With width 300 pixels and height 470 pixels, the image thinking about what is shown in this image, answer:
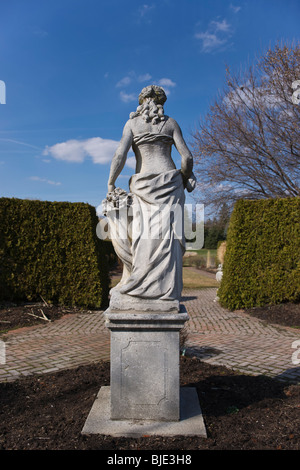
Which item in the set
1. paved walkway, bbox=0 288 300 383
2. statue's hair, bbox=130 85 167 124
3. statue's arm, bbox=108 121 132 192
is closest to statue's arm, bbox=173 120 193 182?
statue's hair, bbox=130 85 167 124

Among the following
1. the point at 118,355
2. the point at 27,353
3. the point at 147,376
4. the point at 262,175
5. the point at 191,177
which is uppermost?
the point at 262,175

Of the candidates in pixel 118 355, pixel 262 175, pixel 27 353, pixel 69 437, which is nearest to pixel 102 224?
pixel 118 355

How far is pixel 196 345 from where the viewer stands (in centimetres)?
598

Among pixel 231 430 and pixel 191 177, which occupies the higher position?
pixel 191 177

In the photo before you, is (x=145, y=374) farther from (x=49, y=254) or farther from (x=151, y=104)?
(x=49, y=254)

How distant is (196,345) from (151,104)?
437 centimetres

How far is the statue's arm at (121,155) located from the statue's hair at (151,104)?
0.60 feet

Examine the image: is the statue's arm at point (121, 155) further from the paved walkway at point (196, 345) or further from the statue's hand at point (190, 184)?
the paved walkway at point (196, 345)

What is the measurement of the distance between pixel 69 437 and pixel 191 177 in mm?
2552

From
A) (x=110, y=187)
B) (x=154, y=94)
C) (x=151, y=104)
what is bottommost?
(x=110, y=187)

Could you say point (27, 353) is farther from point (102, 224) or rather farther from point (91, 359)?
point (102, 224)

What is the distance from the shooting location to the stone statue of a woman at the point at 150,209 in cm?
298

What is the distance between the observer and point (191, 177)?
10.8ft

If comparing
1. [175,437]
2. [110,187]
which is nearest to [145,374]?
[175,437]
